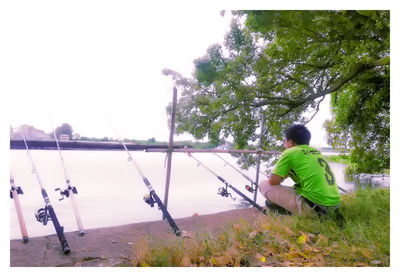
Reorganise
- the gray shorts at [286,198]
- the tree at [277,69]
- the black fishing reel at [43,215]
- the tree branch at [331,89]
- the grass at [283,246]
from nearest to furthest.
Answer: the grass at [283,246], the black fishing reel at [43,215], the gray shorts at [286,198], the tree at [277,69], the tree branch at [331,89]

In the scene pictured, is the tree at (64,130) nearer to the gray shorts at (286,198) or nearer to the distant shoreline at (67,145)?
the distant shoreline at (67,145)

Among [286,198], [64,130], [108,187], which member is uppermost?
[64,130]

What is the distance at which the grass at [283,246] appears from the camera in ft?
5.30

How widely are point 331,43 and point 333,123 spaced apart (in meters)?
1.70

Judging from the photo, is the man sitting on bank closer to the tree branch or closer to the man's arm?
the man's arm

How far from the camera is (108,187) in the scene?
6602mm

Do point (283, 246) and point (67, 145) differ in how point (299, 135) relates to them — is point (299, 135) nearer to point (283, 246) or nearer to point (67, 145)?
point (283, 246)

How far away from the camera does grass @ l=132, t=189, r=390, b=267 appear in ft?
5.30

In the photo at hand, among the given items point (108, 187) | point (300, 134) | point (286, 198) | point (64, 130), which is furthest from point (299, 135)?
point (108, 187)

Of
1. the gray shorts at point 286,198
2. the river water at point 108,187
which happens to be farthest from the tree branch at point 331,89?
the gray shorts at point 286,198

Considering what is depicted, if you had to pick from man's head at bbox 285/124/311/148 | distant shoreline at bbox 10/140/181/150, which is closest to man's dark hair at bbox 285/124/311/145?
man's head at bbox 285/124/311/148

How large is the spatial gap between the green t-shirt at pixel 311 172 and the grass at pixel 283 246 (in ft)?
0.58

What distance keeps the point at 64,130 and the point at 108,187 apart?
4267mm

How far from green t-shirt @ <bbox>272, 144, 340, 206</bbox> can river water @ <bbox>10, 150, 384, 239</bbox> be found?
1.31 metres
